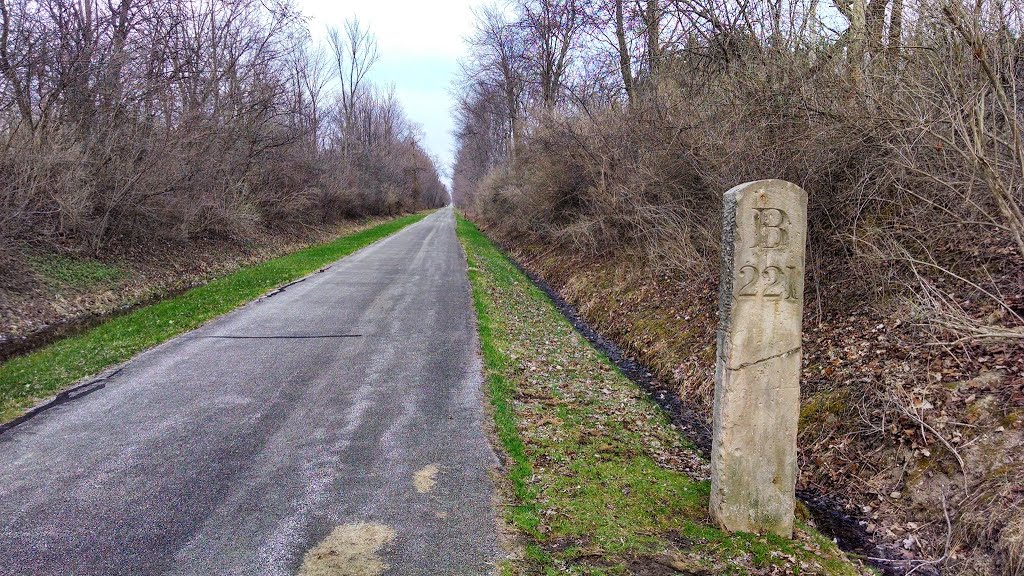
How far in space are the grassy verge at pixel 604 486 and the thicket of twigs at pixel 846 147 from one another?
1737 mm

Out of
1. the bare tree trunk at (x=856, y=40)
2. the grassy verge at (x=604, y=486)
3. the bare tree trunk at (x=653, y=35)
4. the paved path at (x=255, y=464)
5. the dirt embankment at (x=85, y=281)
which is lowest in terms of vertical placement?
the grassy verge at (x=604, y=486)

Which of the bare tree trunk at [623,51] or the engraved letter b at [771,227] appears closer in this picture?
the engraved letter b at [771,227]

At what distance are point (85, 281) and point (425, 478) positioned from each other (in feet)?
41.4

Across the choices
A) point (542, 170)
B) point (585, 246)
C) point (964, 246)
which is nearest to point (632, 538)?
point (964, 246)

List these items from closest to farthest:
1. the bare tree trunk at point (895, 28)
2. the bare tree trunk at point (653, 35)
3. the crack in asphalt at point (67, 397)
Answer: the crack in asphalt at point (67, 397) < the bare tree trunk at point (895, 28) < the bare tree trunk at point (653, 35)

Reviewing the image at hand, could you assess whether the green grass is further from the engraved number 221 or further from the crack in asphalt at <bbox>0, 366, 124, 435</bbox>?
the engraved number 221

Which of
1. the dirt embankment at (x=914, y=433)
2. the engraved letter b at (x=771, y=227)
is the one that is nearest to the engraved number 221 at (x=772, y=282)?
the engraved letter b at (x=771, y=227)

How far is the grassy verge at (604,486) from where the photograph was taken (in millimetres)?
3855

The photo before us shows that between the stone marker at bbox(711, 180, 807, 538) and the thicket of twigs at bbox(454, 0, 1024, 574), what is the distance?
1454 millimetres

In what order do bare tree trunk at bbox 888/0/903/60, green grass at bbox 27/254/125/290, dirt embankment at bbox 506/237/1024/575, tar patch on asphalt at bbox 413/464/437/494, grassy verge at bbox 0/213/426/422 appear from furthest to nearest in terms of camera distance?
green grass at bbox 27/254/125/290 → grassy verge at bbox 0/213/426/422 → bare tree trunk at bbox 888/0/903/60 → tar patch on asphalt at bbox 413/464/437/494 → dirt embankment at bbox 506/237/1024/575

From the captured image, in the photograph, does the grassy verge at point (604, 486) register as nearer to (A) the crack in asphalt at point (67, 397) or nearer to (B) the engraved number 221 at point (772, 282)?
(B) the engraved number 221 at point (772, 282)

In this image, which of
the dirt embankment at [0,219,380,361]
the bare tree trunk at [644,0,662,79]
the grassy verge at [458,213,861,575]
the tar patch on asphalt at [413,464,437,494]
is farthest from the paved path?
the bare tree trunk at [644,0,662,79]

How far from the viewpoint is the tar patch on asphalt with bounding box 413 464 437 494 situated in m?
4.59

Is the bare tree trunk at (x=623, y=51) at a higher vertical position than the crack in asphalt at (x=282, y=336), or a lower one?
higher
